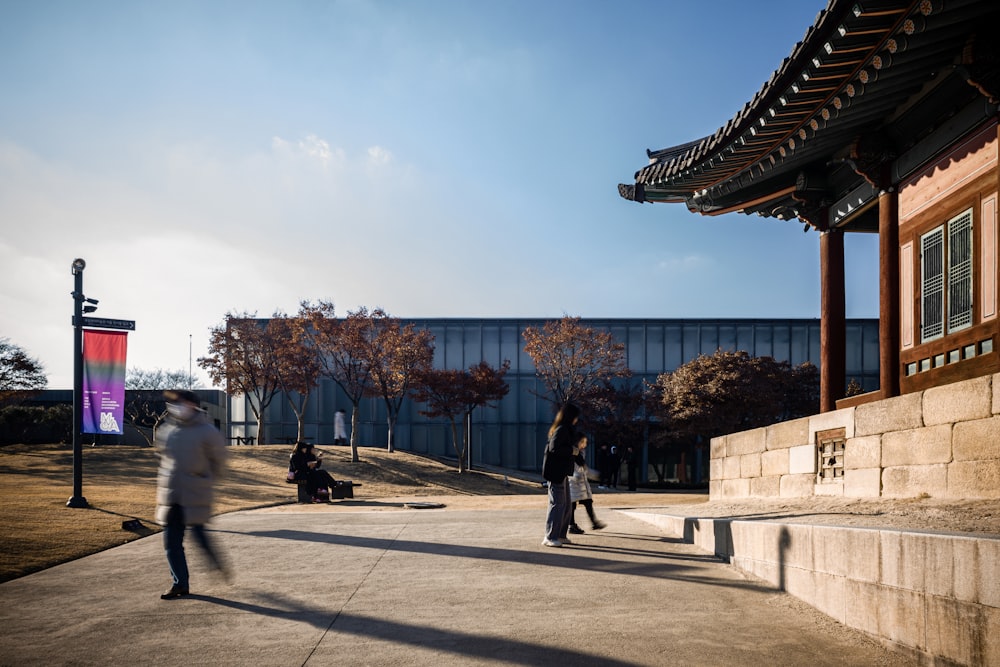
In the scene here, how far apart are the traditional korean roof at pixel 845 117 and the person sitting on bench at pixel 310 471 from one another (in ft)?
34.4

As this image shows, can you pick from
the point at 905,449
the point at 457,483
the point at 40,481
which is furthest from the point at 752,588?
the point at 457,483

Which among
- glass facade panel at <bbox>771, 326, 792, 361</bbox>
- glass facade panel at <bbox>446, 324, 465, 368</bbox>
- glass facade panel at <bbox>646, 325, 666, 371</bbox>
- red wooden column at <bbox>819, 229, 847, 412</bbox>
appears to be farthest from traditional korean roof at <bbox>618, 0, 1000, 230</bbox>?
glass facade panel at <bbox>771, 326, 792, 361</bbox>

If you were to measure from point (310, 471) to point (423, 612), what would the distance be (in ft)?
50.3

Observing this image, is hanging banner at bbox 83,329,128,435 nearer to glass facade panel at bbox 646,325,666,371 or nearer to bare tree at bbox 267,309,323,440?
bare tree at bbox 267,309,323,440

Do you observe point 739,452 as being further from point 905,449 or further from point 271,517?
point 271,517

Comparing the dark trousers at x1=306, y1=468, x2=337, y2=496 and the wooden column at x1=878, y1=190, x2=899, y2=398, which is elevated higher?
the wooden column at x1=878, y1=190, x2=899, y2=398

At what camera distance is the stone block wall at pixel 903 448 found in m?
6.82

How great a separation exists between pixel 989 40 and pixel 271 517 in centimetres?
1323

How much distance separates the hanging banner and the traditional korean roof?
10963 mm

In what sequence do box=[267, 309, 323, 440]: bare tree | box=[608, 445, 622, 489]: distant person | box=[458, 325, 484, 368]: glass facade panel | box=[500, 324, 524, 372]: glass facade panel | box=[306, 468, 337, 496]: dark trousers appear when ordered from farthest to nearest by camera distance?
box=[458, 325, 484, 368]: glass facade panel, box=[500, 324, 524, 372]: glass facade panel, box=[267, 309, 323, 440]: bare tree, box=[608, 445, 622, 489]: distant person, box=[306, 468, 337, 496]: dark trousers

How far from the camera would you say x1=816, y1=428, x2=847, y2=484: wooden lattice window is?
9.59 metres

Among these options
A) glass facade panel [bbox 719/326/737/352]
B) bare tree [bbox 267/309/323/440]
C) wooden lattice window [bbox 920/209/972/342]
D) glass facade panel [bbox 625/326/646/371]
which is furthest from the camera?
glass facade panel [bbox 719/326/737/352]

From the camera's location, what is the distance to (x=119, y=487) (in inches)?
1031

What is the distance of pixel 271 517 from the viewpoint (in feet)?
50.1
